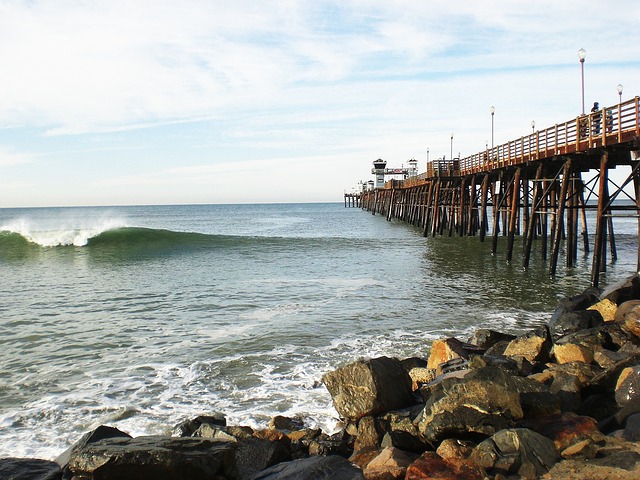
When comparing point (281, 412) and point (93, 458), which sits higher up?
point (93, 458)

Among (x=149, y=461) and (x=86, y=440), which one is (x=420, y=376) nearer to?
(x=149, y=461)

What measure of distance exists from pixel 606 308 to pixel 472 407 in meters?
6.27

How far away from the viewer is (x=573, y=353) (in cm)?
826

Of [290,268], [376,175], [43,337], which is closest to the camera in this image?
[43,337]

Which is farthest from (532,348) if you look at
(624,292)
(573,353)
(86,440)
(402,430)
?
(86,440)

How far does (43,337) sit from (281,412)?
23.0 feet

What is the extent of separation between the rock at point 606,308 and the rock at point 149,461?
26.8 ft

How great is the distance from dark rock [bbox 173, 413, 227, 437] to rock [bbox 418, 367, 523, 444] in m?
2.63

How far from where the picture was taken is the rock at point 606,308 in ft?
34.4

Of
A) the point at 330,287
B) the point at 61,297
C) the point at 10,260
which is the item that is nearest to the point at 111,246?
the point at 10,260

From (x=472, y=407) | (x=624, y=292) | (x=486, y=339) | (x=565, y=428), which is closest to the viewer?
(x=565, y=428)

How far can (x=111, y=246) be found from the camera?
124 feet

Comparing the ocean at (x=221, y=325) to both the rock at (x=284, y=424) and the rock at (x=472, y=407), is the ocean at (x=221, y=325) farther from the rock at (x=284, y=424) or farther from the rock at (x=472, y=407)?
the rock at (x=472, y=407)

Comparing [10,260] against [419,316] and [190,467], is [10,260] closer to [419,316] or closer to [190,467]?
[419,316]
